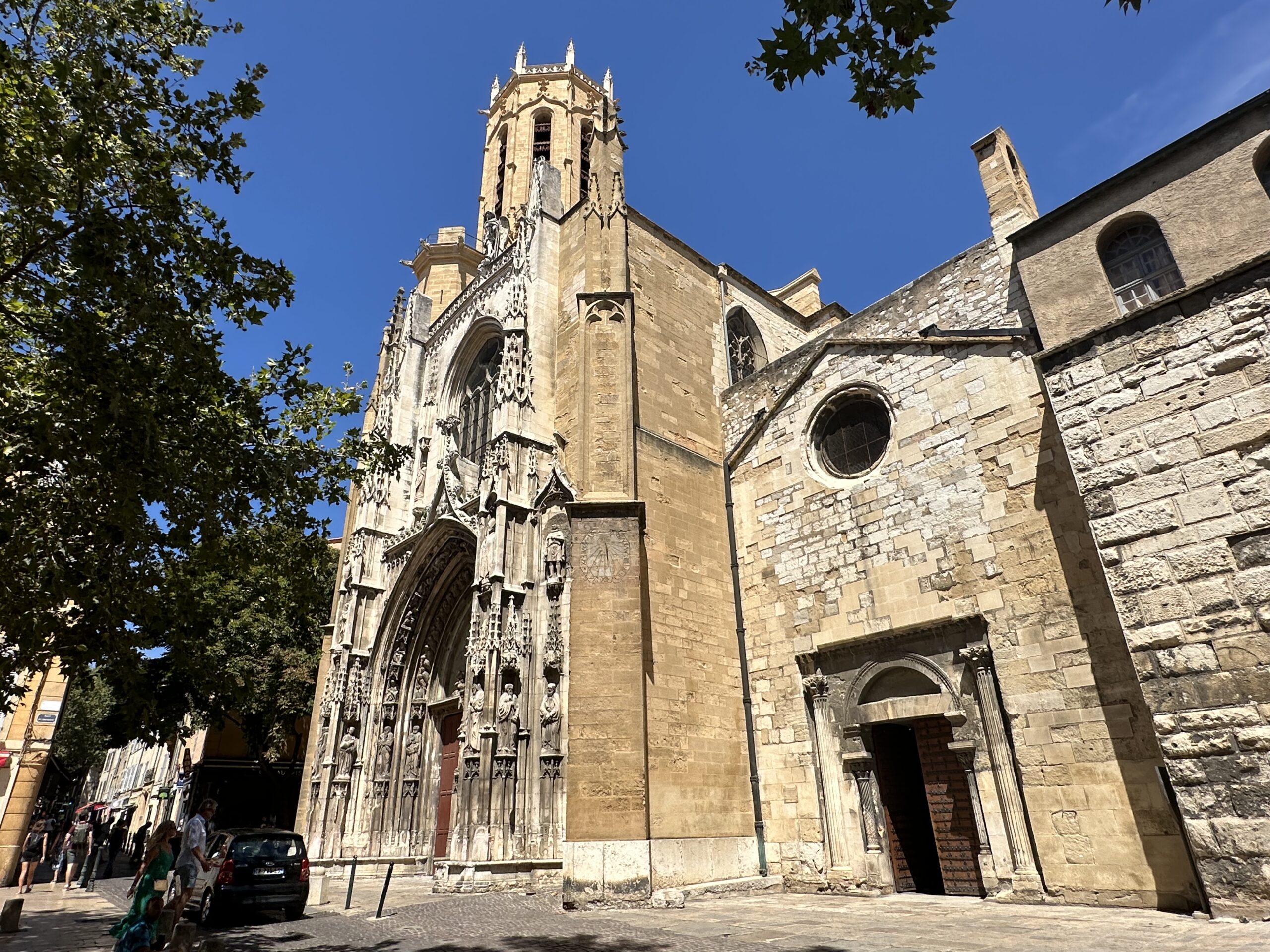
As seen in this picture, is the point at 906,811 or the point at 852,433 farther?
the point at 852,433

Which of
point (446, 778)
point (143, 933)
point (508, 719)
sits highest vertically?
point (508, 719)

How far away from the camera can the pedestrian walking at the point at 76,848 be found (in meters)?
15.9

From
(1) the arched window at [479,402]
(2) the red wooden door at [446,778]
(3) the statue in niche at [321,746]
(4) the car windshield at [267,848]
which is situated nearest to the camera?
(4) the car windshield at [267,848]

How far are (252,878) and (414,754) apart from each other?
681 centimetres

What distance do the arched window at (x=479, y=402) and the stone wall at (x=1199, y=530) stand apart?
1277 centimetres

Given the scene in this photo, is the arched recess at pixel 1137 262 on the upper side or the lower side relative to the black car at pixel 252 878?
upper

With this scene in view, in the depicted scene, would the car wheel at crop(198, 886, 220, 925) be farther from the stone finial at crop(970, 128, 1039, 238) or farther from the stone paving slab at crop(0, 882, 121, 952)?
the stone finial at crop(970, 128, 1039, 238)

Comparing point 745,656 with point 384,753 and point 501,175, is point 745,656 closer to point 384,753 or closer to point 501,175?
point 384,753

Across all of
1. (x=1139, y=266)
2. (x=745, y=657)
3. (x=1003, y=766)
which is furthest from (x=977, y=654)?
(x=1139, y=266)

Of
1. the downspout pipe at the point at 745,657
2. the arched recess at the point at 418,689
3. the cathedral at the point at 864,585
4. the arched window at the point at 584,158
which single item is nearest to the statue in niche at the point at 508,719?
the cathedral at the point at 864,585

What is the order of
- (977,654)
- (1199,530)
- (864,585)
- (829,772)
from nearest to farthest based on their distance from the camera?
(1199,530), (977,654), (829,772), (864,585)

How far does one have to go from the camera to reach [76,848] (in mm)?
18172

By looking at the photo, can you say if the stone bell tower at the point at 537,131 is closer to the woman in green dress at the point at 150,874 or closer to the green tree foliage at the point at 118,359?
the green tree foliage at the point at 118,359

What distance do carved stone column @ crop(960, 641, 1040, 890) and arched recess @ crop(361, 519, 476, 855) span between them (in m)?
10.1
